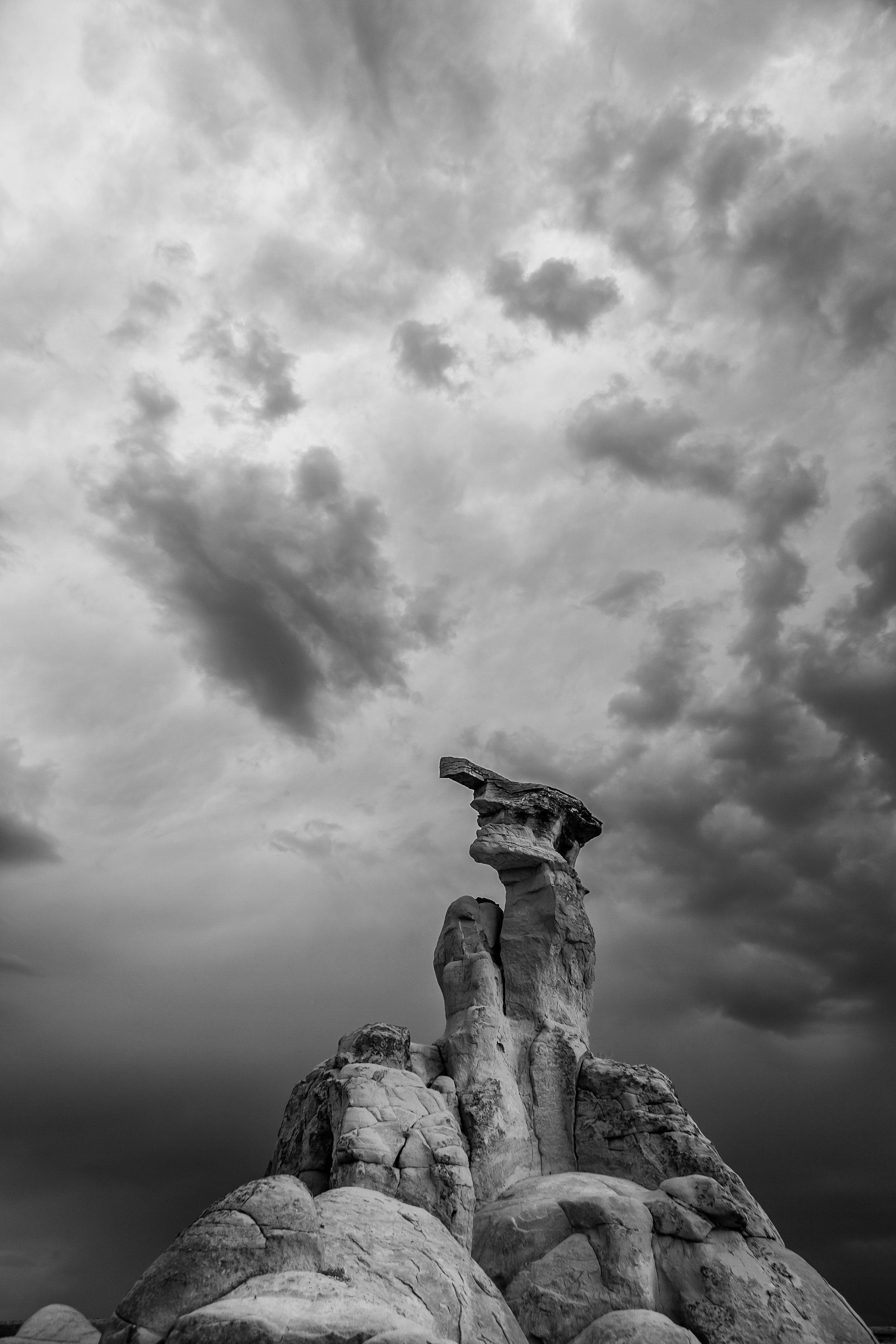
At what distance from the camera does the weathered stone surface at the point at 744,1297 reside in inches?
794

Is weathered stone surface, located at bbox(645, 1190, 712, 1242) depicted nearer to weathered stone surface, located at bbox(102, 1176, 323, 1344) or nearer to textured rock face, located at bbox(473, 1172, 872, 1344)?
textured rock face, located at bbox(473, 1172, 872, 1344)

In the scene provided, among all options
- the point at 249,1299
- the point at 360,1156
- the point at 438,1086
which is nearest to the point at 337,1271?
the point at 249,1299

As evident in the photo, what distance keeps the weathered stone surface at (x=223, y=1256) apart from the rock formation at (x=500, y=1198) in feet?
0.11

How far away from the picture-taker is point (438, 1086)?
26.6 metres

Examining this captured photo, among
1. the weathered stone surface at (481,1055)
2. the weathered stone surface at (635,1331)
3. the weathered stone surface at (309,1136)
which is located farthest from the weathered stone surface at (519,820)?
the weathered stone surface at (635,1331)

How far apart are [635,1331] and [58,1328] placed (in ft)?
36.0

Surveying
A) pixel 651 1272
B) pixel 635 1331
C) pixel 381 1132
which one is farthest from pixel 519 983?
pixel 635 1331

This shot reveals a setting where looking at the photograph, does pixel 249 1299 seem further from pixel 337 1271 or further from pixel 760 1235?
pixel 760 1235

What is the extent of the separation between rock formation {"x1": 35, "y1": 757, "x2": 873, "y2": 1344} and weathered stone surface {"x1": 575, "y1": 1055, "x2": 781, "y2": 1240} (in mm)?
53

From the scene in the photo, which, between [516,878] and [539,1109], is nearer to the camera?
[539,1109]

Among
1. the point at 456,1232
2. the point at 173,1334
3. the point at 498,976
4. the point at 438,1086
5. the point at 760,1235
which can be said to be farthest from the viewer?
the point at 498,976

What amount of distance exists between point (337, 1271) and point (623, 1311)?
6.88 m

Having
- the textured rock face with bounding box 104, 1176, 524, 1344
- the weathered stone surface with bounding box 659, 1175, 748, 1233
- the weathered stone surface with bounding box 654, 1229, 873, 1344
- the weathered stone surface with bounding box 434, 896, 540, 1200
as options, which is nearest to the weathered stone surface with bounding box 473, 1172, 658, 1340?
the weathered stone surface with bounding box 654, 1229, 873, 1344

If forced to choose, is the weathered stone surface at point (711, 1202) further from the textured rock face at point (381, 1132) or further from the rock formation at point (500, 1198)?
the textured rock face at point (381, 1132)
